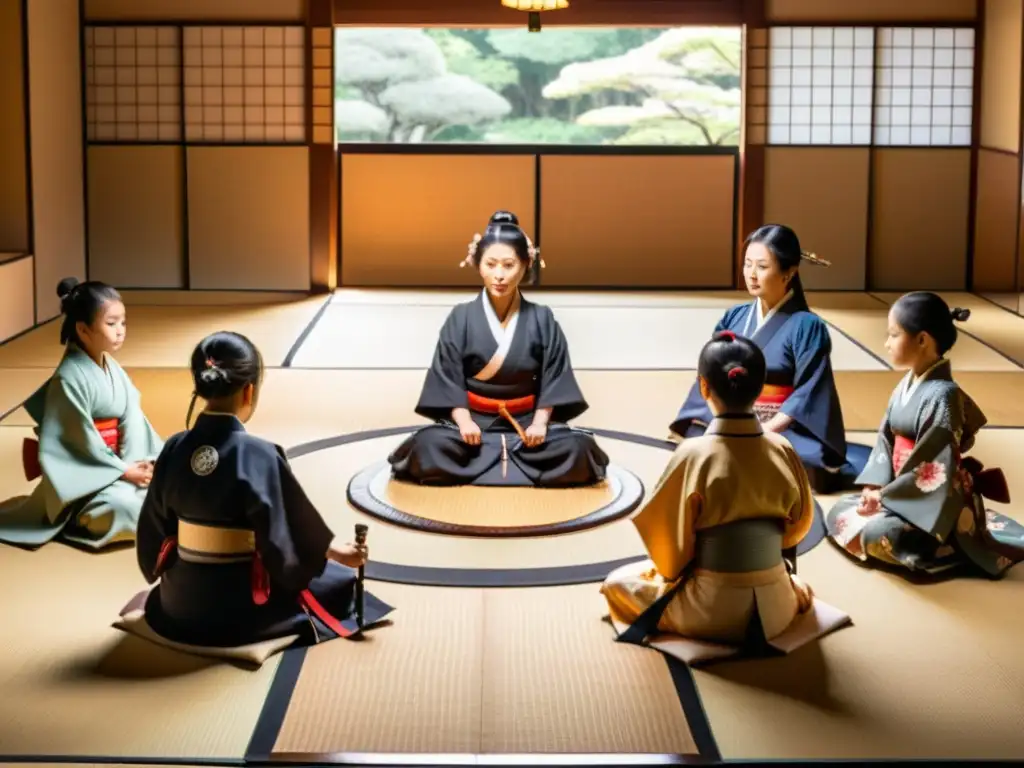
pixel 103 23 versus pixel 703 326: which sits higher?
pixel 103 23

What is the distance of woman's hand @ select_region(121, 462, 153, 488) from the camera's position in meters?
4.31

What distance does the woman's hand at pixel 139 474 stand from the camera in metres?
4.31

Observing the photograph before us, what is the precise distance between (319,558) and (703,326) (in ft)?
17.9

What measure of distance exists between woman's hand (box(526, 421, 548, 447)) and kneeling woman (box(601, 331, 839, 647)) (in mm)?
1363

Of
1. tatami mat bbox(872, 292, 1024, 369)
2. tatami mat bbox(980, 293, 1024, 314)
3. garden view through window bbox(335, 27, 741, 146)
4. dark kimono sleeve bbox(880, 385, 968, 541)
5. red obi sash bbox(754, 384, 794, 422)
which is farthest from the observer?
garden view through window bbox(335, 27, 741, 146)

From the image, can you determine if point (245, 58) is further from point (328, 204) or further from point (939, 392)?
point (939, 392)

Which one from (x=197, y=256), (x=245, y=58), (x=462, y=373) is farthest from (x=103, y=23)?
(x=462, y=373)

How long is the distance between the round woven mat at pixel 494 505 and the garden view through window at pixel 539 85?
12846mm

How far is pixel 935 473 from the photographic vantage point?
4055mm

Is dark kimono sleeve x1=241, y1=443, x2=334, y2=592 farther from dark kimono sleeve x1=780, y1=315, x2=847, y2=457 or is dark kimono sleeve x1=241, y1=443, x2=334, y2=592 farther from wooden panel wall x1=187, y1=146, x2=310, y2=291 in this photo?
wooden panel wall x1=187, y1=146, x2=310, y2=291

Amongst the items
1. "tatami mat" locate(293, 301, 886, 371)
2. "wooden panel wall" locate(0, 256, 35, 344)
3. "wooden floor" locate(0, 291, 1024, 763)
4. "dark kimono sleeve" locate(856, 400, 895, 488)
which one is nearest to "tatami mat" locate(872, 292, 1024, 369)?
"tatami mat" locate(293, 301, 886, 371)

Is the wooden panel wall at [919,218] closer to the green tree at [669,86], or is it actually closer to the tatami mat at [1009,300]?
the tatami mat at [1009,300]

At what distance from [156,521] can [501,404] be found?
1.74 meters

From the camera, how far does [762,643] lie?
3.42 metres
